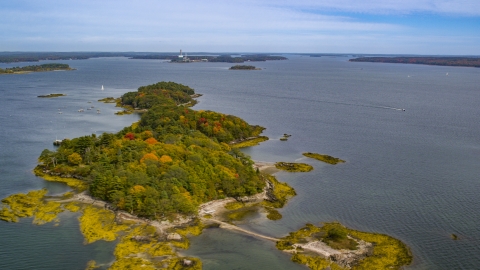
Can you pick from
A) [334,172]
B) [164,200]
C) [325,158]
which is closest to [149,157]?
[164,200]

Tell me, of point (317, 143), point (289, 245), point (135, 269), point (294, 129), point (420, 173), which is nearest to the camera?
point (135, 269)

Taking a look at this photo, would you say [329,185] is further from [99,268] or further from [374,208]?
[99,268]

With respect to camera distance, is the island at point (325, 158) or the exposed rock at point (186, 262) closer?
the exposed rock at point (186, 262)

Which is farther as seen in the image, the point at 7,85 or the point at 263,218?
the point at 7,85

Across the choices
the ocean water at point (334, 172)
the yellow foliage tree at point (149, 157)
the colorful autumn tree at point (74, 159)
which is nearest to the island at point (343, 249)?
the ocean water at point (334, 172)

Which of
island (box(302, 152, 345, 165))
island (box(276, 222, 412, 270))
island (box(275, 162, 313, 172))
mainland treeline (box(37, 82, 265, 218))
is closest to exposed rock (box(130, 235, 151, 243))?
mainland treeline (box(37, 82, 265, 218))

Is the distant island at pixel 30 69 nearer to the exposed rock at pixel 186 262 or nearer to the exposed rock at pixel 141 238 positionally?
the exposed rock at pixel 141 238

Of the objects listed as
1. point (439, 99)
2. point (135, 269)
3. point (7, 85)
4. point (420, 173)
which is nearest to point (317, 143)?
point (420, 173)
